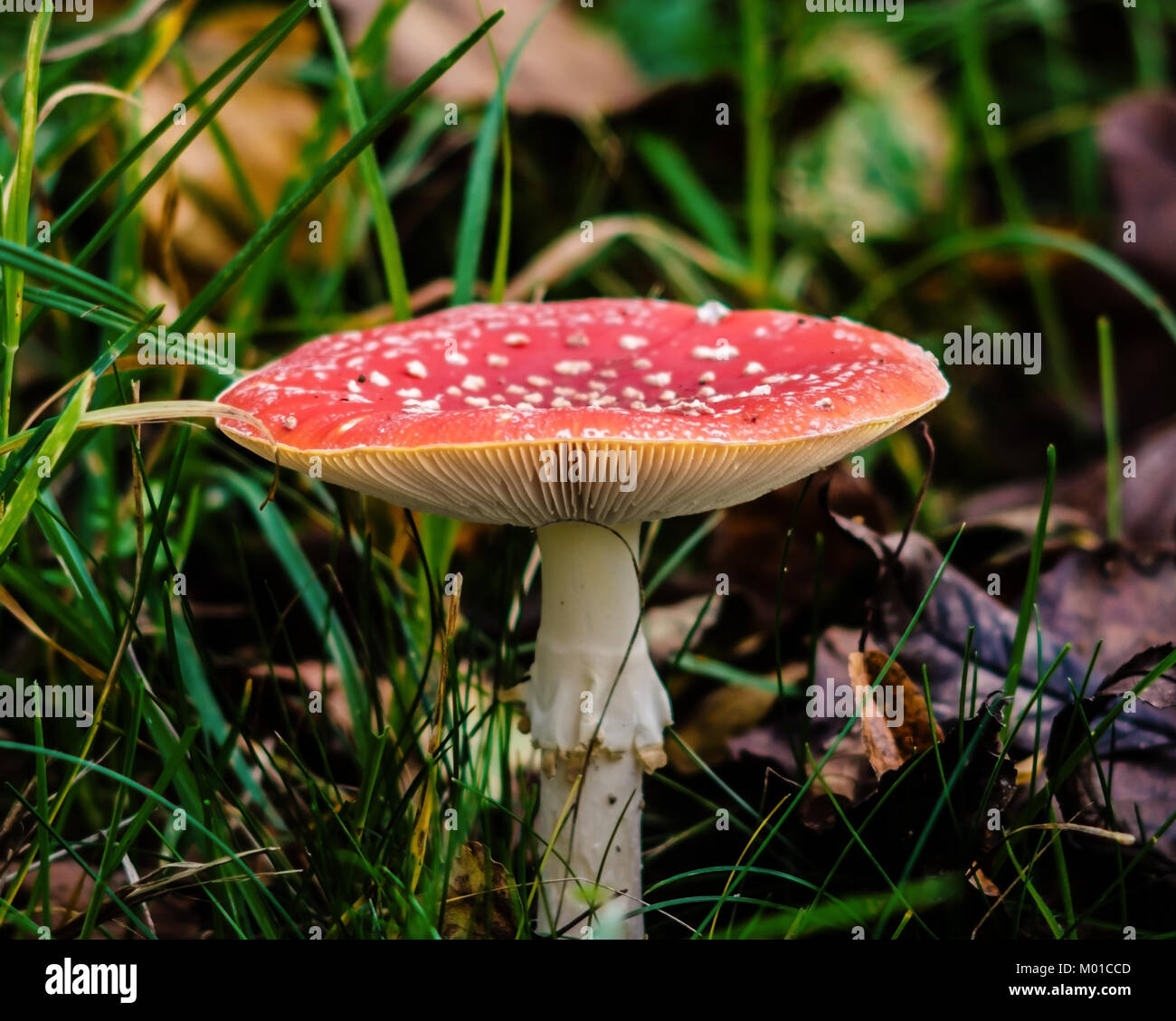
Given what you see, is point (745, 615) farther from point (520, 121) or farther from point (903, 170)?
point (903, 170)

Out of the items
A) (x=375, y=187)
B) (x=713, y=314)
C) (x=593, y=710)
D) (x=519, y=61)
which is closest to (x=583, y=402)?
(x=713, y=314)

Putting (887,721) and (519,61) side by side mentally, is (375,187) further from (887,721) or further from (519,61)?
(519,61)

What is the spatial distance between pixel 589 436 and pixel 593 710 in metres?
0.85

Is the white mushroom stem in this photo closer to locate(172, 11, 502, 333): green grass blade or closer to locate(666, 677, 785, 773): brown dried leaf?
locate(666, 677, 785, 773): brown dried leaf

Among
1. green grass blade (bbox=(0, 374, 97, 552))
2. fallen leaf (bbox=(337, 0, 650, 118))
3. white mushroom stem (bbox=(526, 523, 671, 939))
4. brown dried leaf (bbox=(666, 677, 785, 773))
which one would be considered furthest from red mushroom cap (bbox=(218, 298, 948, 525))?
fallen leaf (bbox=(337, 0, 650, 118))

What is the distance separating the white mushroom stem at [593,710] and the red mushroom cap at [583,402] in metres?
0.13

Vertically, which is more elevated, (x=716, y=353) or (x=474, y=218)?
(x=474, y=218)

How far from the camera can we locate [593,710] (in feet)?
7.60

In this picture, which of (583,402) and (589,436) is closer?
(589,436)

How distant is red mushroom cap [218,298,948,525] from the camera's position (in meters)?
1.75
